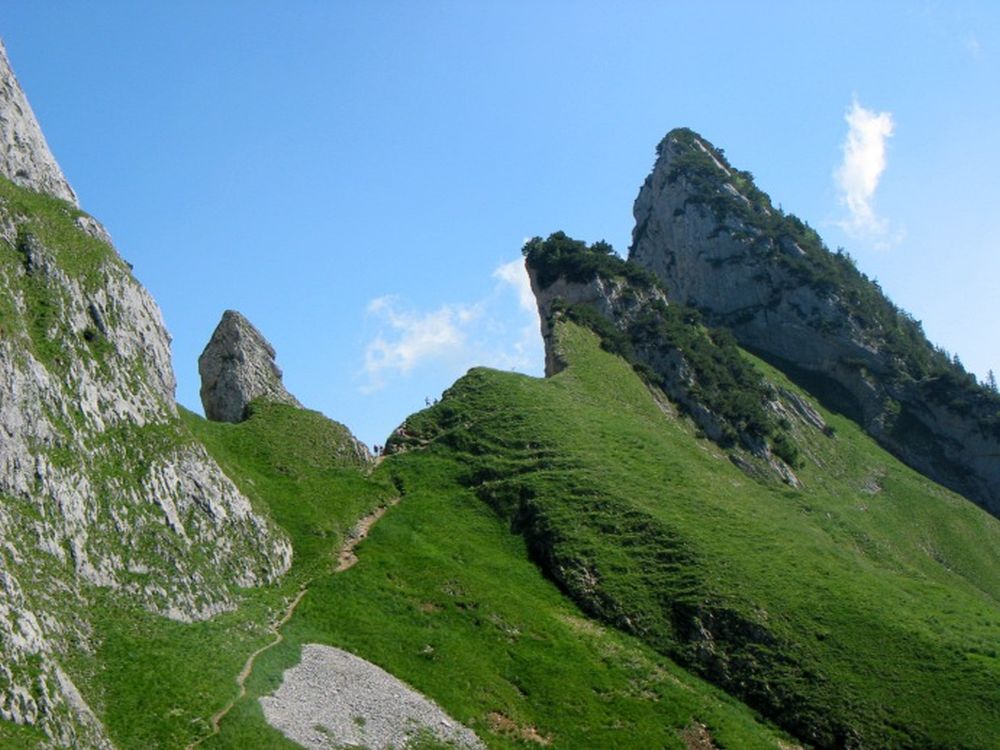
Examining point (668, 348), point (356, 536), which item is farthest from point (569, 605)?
point (668, 348)

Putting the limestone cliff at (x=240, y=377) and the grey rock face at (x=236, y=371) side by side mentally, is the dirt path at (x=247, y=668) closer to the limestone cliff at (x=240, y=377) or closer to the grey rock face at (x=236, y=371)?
the limestone cliff at (x=240, y=377)

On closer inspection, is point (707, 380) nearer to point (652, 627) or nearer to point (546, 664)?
point (652, 627)

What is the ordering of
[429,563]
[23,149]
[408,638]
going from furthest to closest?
[23,149]
[429,563]
[408,638]

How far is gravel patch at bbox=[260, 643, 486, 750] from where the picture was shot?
4403 centimetres

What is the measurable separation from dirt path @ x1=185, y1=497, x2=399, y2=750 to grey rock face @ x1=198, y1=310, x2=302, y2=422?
1698 centimetres

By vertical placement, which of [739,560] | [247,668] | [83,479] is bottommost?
[247,668]

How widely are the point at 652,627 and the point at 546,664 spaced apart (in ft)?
34.3

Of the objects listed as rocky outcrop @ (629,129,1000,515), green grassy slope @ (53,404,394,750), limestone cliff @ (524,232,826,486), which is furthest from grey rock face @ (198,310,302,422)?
rocky outcrop @ (629,129,1000,515)

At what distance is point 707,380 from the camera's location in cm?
11694

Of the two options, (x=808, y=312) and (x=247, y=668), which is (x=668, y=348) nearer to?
(x=808, y=312)

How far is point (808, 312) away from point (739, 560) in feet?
288

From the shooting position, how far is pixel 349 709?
47094mm

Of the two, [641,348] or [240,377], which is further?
[641,348]

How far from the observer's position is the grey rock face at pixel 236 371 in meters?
85.0
